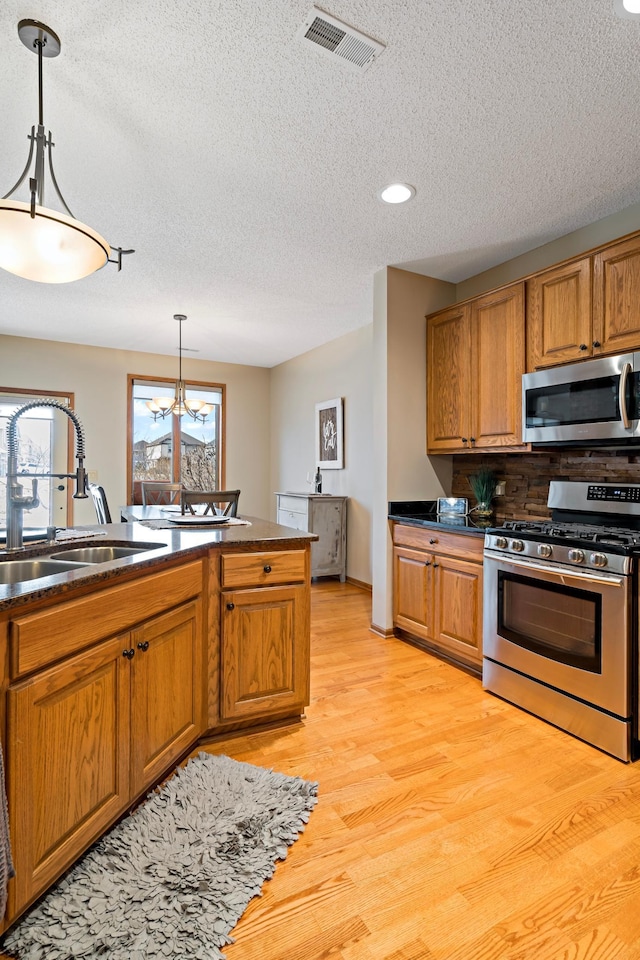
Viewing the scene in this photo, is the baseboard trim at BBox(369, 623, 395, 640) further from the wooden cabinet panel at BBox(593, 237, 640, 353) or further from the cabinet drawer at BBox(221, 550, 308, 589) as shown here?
the wooden cabinet panel at BBox(593, 237, 640, 353)

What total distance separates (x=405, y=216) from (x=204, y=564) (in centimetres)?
223

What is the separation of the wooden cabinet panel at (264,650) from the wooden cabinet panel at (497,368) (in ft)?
5.54

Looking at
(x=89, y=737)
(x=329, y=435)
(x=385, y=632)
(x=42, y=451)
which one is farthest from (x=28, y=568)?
(x=42, y=451)

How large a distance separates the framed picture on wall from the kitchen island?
9.35 feet

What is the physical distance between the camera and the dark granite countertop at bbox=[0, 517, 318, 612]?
1.29 metres

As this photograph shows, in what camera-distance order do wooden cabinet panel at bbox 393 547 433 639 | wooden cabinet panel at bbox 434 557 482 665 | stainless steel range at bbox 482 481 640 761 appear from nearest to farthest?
stainless steel range at bbox 482 481 640 761, wooden cabinet panel at bbox 434 557 482 665, wooden cabinet panel at bbox 393 547 433 639

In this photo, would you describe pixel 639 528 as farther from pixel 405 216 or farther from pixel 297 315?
pixel 297 315

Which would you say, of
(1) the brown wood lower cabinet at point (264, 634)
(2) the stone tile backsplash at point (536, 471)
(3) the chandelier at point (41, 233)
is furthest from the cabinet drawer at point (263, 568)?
(2) the stone tile backsplash at point (536, 471)

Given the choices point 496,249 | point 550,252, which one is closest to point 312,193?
point 496,249

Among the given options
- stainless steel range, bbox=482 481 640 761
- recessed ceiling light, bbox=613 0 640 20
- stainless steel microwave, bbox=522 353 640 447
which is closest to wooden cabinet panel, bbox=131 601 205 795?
stainless steel range, bbox=482 481 640 761

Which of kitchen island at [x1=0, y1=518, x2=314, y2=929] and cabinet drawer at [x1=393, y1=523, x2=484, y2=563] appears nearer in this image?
kitchen island at [x1=0, y1=518, x2=314, y2=929]

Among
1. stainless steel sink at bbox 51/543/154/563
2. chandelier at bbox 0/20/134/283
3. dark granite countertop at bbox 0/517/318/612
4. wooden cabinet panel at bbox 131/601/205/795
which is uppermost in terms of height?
chandelier at bbox 0/20/134/283

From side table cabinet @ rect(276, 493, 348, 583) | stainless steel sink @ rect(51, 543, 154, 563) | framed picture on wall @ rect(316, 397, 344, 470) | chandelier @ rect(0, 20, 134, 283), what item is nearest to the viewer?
chandelier @ rect(0, 20, 134, 283)

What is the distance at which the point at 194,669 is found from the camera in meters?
2.04
